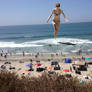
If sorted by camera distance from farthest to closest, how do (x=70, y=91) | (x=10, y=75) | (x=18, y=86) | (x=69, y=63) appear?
(x=69, y=63)
(x=10, y=75)
(x=18, y=86)
(x=70, y=91)

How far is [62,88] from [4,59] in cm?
2725

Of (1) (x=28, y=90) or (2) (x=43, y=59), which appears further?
Answer: (2) (x=43, y=59)

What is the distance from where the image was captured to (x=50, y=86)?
4.84 meters

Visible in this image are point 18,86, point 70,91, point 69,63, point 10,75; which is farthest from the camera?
point 69,63

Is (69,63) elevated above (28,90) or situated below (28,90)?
below

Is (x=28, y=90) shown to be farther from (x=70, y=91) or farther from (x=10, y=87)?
(x=70, y=91)

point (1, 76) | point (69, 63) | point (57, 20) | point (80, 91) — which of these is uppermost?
point (57, 20)

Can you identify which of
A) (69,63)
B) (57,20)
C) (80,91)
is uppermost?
(57,20)

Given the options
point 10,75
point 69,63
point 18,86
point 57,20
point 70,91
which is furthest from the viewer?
point 69,63

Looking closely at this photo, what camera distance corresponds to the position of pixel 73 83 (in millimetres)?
5402

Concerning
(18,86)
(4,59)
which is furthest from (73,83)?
(4,59)

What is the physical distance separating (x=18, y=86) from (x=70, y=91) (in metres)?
2.10

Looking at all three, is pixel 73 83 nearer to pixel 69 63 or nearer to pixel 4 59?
pixel 69 63

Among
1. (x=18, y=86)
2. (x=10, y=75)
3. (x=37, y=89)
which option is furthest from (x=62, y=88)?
(x=10, y=75)
